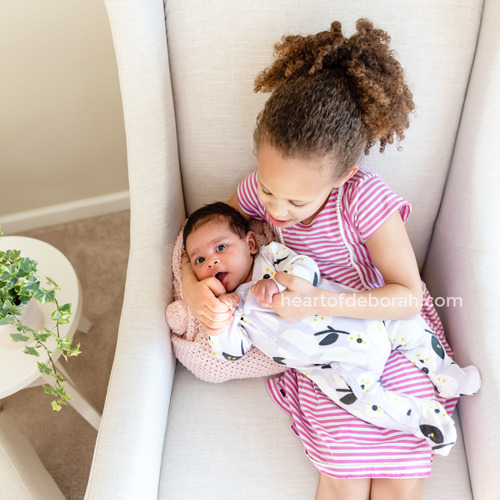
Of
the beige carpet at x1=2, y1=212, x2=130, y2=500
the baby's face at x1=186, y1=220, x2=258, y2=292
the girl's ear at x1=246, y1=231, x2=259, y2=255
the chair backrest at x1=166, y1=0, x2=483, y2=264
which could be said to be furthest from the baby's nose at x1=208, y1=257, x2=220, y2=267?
the beige carpet at x1=2, y1=212, x2=130, y2=500

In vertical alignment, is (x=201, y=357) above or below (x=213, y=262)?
below

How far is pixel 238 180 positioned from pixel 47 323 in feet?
1.81

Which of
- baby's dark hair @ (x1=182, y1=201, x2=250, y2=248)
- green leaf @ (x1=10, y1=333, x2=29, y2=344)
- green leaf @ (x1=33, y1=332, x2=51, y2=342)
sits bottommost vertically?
green leaf @ (x1=33, y1=332, x2=51, y2=342)

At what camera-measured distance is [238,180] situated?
1189mm

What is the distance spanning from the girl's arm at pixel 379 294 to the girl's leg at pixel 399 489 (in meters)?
0.31

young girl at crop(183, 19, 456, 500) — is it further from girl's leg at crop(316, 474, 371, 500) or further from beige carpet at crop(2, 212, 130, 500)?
beige carpet at crop(2, 212, 130, 500)

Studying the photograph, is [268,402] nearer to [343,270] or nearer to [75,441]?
[343,270]

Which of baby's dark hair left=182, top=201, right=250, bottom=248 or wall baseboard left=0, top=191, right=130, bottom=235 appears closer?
baby's dark hair left=182, top=201, right=250, bottom=248

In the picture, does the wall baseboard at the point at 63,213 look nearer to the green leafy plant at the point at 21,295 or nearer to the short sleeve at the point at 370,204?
the green leafy plant at the point at 21,295

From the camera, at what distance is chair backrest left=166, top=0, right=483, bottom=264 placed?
1.00 metres

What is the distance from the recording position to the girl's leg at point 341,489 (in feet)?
3.15

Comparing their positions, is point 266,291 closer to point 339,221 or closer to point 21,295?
point 339,221

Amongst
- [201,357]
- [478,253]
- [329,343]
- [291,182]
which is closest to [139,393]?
[201,357]

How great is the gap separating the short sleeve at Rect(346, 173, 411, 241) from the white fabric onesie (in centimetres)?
14
